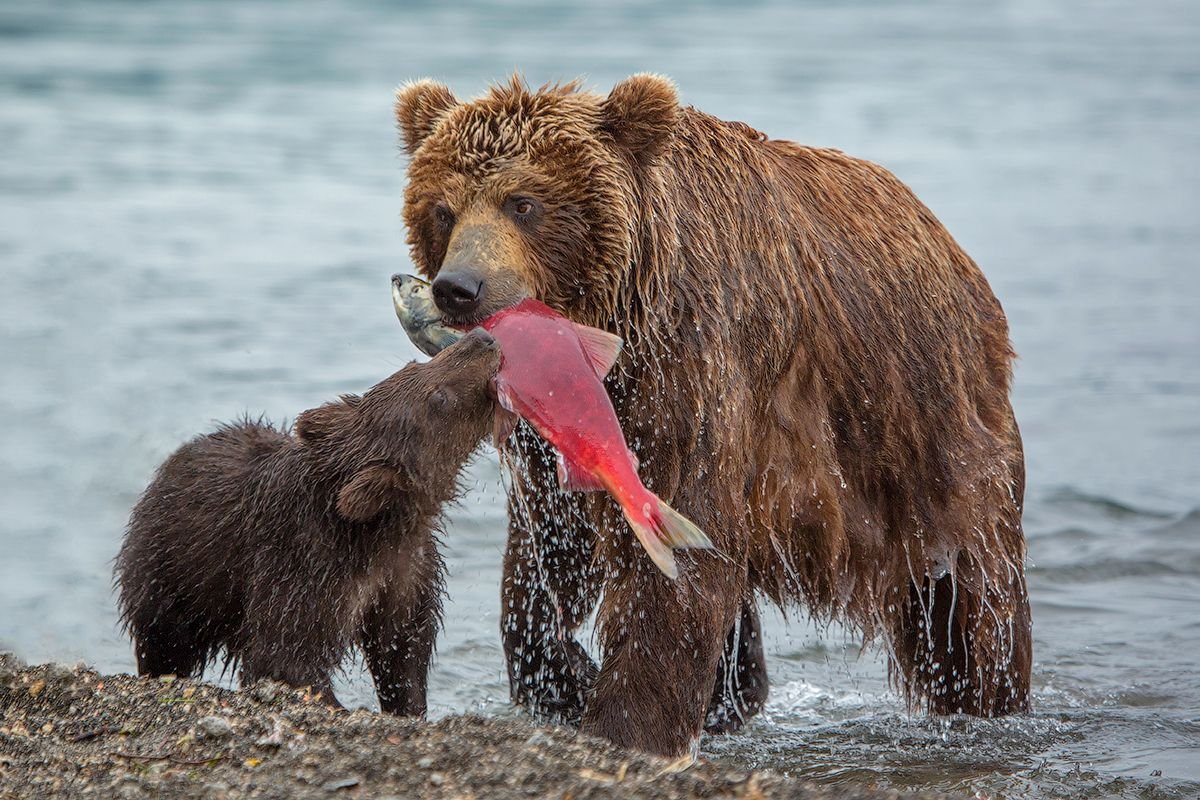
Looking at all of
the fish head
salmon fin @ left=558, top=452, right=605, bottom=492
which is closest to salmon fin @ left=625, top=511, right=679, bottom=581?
salmon fin @ left=558, top=452, right=605, bottom=492

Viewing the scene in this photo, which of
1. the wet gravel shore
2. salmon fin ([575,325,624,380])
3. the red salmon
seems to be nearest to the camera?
the wet gravel shore

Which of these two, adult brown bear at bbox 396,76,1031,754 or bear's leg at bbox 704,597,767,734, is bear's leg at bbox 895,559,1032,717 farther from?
bear's leg at bbox 704,597,767,734

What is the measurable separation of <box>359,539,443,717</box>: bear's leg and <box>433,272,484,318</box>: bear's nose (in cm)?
105

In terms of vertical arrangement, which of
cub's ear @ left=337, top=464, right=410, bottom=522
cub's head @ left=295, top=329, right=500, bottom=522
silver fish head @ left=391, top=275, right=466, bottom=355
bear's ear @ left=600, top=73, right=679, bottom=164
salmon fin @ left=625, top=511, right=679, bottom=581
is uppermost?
bear's ear @ left=600, top=73, right=679, bottom=164

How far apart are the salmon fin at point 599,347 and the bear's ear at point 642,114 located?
67 centimetres

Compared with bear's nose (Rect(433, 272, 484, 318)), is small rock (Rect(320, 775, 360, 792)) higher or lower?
lower

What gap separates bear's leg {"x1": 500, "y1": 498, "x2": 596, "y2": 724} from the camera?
6.18 m

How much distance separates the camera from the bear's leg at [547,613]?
20.3ft

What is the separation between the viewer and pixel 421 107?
579 centimetres

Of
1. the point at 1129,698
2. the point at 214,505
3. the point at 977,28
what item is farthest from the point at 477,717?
the point at 977,28

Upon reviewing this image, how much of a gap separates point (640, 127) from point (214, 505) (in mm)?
2025

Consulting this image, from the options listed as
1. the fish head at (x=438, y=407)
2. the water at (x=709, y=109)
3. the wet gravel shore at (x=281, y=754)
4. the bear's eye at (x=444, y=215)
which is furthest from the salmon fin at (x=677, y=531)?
the water at (x=709, y=109)

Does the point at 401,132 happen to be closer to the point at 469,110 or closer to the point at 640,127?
the point at 469,110

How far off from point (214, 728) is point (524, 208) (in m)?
1.83
